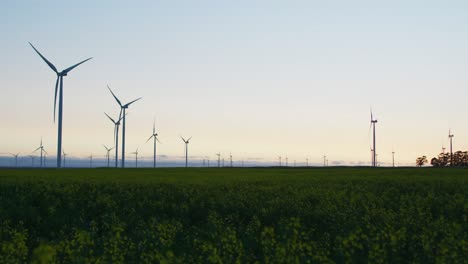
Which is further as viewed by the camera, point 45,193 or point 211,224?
point 45,193

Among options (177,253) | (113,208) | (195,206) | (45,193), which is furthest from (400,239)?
(45,193)

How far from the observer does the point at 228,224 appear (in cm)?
2302

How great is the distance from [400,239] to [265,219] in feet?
25.6

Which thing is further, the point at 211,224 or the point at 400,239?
the point at 211,224

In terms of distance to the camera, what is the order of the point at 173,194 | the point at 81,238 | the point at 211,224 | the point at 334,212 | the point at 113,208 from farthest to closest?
the point at 173,194 → the point at 113,208 → the point at 334,212 → the point at 211,224 → the point at 81,238

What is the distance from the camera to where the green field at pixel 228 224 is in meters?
15.4

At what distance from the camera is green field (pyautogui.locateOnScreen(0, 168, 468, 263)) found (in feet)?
50.6

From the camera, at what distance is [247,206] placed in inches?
1016

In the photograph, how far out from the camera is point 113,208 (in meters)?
26.9

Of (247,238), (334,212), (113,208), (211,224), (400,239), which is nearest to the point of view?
(400,239)

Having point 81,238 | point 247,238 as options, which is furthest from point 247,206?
point 81,238

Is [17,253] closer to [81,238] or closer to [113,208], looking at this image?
[81,238]

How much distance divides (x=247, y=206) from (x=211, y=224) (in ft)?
16.5

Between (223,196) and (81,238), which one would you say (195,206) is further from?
(81,238)
